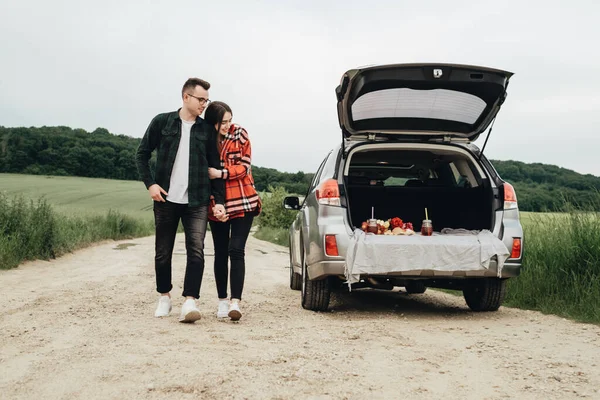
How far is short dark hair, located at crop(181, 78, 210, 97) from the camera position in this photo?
559 centimetres

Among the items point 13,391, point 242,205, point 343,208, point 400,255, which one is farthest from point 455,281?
point 13,391

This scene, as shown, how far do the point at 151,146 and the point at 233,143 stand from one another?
28.3 inches

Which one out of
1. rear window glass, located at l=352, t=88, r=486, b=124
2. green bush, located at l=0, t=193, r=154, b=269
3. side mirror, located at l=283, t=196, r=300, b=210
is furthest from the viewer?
green bush, located at l=0, t=193, r=154, b=269

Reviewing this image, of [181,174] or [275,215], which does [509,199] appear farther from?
[275,215]

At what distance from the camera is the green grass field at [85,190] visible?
54.4m

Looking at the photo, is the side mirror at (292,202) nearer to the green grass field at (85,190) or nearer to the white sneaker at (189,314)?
the white sneaker at (189,314)

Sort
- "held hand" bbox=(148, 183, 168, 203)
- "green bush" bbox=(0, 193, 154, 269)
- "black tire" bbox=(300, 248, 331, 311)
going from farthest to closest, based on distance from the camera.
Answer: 1. "green bush" bbox=(0, 193, 154, 269)
2. "black tire" bbox=(300, 248, 331, 311)
3. "held hand" bbox=(148, 183, 168, 203)

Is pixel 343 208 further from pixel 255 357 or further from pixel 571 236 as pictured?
pixel 571 236

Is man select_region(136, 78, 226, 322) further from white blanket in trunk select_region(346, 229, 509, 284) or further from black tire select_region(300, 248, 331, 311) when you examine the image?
white blanket in trunk select_region(346, 229, 509, 284)

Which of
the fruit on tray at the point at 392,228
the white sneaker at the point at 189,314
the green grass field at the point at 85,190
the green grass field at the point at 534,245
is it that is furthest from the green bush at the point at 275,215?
the white sneaker at the point at 189,314

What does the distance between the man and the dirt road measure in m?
0.76

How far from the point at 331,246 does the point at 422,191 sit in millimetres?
1934

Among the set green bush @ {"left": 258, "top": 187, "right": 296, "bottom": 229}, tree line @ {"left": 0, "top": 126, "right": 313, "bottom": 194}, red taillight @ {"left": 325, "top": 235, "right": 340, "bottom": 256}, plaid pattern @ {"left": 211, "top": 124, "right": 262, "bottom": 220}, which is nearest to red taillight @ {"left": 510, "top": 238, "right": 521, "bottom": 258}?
red taillight @ {"left": 325, "top": 235, "right": 340, "bottom": 256}

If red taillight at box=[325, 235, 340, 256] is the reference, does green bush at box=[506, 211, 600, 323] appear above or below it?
below
